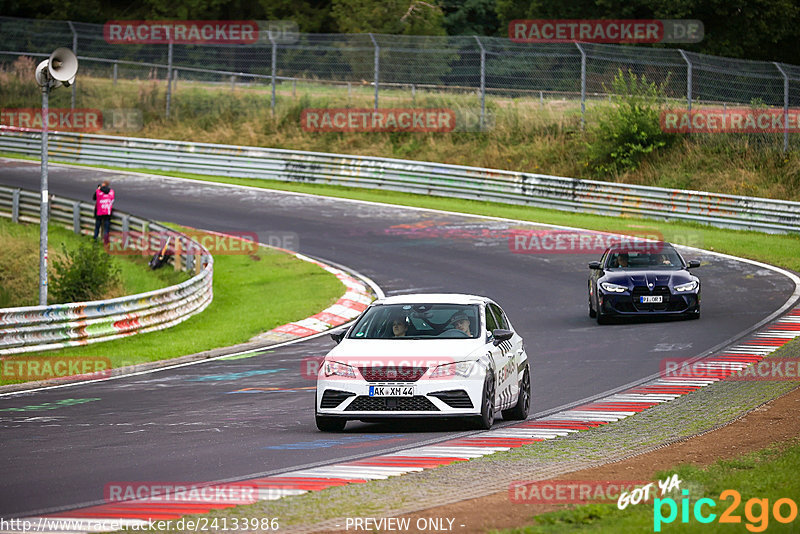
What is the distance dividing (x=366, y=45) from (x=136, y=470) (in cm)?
3302

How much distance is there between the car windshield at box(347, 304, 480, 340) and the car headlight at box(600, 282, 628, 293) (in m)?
8.48

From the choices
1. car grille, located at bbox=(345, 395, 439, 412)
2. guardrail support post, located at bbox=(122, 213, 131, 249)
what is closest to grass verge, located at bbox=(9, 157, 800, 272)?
guardrail support post, located at bbox=(122, 213, 131, 249)

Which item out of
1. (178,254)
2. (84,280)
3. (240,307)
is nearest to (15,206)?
(178,254)

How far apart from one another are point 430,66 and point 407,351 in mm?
30022

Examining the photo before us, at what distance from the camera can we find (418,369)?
11.5m

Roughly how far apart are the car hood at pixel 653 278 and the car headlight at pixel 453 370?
32.1ft

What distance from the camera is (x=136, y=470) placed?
9.71 m

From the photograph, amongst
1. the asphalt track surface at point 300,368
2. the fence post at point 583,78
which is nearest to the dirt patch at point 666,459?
the asphalt track surface at point 300,368

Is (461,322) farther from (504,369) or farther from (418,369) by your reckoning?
(418,369)

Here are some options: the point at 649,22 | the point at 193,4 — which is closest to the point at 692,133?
the point at 649,22

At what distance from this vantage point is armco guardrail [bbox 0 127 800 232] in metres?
33.5

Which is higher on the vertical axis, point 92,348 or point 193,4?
point 193,4

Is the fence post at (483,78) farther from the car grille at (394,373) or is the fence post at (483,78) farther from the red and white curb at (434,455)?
the car grille at (394,373)

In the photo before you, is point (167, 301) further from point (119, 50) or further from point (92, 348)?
point (119, 50)
